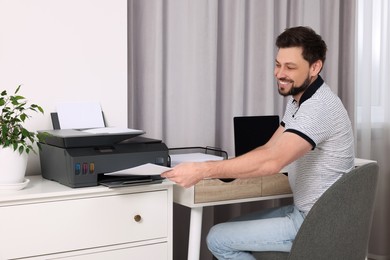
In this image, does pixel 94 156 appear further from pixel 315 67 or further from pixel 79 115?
pixel 315 67

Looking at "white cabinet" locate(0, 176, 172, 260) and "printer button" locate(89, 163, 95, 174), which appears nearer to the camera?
"white cabinet" locate(0, 176, 172, 260)

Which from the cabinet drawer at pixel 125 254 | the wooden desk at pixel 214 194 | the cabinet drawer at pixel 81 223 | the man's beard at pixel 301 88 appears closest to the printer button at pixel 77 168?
the cabinet drawer at pixel 81 223

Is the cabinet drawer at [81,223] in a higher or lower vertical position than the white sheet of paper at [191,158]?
lower

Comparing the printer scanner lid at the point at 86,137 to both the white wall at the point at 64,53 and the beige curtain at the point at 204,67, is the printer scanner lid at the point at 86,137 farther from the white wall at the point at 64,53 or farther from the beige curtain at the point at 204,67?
the beige curtain at the point at 204,67

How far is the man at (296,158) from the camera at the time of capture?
222cm

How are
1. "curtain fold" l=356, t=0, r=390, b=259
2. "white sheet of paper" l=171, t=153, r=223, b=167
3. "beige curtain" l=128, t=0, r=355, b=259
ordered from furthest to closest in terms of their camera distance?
"curtain fold" l=356, t=0, r=390, b=259
"beige curtain" l=128, t=0, r=355, b=259
"white sheet of paper" l=171, t=153, r=223, b=167

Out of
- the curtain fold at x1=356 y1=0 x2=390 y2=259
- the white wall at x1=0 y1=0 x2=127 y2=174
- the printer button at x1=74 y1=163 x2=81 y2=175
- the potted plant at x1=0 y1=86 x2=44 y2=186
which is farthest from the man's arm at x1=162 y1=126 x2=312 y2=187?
the curtain fold at x1=356 y1=0 x2=390 y2=259

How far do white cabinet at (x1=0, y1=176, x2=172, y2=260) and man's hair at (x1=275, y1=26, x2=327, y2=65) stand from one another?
78 centimetres

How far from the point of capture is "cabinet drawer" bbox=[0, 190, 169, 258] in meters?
2.19

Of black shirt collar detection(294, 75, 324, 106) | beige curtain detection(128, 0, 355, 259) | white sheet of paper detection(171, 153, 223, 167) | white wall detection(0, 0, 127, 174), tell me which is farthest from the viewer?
beige curtain detection(128, 0, 355, 259)

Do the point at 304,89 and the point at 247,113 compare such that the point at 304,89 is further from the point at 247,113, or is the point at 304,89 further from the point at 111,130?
the point at 247,113

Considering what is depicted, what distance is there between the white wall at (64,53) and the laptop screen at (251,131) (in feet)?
2.15

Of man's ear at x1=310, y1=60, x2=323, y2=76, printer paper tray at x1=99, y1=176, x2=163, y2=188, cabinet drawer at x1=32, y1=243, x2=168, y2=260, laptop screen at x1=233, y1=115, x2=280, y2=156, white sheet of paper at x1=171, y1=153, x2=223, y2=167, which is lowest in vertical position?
cabinet drawer at x1=32, y1=243, x2=168, y2=260

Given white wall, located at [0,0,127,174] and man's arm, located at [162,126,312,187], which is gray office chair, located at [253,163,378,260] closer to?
man's arm, located at [162,126,312,187]
